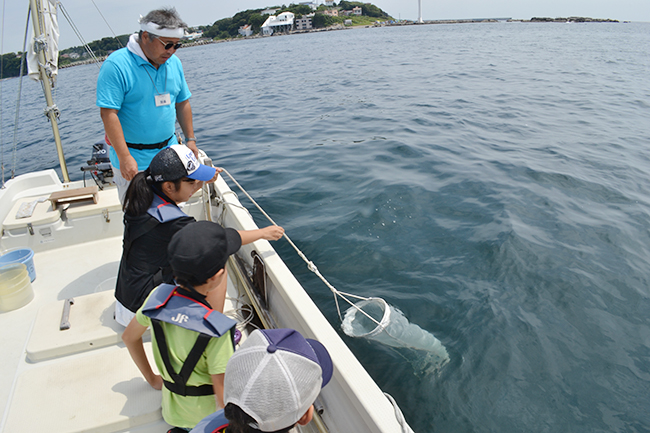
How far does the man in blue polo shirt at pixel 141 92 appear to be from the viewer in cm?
232

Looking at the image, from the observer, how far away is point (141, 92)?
2.49 metres

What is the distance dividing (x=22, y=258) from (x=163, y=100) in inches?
67.9

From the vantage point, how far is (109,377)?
2.06 m

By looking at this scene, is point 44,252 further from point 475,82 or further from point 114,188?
point 475,82

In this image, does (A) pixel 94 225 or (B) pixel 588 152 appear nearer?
(A) pixel 94 225

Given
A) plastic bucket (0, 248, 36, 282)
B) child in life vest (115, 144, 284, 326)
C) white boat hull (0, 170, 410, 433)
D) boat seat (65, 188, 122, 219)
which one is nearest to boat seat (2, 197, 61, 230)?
white boat hull (0, 170, 410, 433)

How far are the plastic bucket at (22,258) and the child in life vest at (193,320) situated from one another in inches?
90.1

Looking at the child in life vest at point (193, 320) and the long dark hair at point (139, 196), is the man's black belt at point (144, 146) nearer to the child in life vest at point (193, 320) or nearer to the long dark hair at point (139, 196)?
the long dark hair at point (139, 196)

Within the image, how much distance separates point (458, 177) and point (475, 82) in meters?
8.92

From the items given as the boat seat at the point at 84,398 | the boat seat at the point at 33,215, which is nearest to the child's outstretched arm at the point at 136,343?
the boat seat at the point at 84,398

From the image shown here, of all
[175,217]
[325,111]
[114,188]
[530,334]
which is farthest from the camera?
[325,111]

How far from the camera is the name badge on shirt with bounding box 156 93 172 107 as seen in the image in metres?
2.58

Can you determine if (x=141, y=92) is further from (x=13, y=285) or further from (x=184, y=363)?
(x=184, y=363)

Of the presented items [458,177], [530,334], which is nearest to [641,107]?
[458,177]
